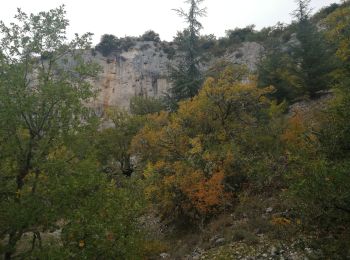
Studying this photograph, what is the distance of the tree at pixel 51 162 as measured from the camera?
35.0 ft

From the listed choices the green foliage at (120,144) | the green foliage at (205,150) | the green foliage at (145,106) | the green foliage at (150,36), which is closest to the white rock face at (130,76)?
the green foliage at (150,36)

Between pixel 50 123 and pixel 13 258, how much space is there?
4.31m

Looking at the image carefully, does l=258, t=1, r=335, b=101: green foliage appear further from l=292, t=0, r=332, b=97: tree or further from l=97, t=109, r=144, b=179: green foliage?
l=97, t=109, r=144, b=179: green foliage

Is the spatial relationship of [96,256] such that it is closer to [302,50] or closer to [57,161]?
[57,161]

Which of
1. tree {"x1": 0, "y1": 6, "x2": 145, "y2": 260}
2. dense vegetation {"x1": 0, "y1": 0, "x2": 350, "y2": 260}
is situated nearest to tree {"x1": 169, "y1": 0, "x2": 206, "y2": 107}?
dense vegetation {"x1": 0, "y1": 0, "x2": 350, "y2": 260}

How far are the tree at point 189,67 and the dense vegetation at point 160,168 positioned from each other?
380 centimetres

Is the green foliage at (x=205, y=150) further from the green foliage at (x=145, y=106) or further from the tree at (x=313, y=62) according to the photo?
the green foliage at (x=145, y=106)

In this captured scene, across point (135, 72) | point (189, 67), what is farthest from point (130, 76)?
point (189, 67)

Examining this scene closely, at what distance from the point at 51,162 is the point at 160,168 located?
12.2 meters

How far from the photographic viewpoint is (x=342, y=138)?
1255 cm

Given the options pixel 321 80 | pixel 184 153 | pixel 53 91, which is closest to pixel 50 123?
pixel 53 91

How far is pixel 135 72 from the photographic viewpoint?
5578cm

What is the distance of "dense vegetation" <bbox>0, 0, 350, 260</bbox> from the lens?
10.8 metres

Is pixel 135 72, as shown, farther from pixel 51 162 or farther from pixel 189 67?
pixel 51 162
